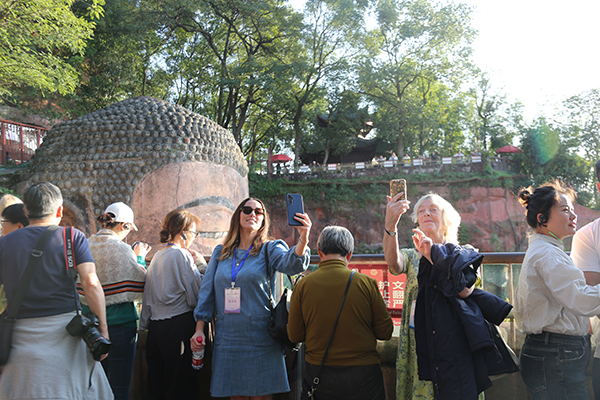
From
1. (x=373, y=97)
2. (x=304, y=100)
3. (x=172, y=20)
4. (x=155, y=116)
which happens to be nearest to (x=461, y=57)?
(x=373, y=97)

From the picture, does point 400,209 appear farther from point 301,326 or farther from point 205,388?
point 205,388

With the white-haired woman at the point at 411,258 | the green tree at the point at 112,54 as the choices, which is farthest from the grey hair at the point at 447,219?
the green tree at the point at 112,54

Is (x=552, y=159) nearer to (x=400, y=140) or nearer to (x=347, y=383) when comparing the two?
(x=400, y=140)

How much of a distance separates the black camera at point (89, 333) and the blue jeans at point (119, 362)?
68cm

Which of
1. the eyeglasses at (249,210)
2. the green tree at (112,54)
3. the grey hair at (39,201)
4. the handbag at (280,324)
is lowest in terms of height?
the handbag at (280,324)

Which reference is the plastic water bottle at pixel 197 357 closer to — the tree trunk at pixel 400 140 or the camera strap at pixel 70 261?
the camera strap at pixel 70 261

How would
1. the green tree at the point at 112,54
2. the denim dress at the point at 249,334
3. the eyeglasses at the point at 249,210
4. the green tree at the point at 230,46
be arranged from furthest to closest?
the green tree at the point at 230,46
the green tree at the point at 112,54
the eyeglasses at the point at 249,210
the denim dress at the point at 249,334

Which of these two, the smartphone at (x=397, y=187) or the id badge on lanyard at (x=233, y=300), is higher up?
the smartphone at (x=397, y=187)

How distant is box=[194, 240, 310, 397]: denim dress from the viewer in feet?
8.95

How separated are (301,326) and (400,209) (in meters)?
0.93

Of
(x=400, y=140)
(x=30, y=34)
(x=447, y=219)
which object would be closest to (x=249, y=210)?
(x=447, y=219)

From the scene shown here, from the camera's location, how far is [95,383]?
8.15 ft

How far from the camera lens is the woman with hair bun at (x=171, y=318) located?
3.06 m

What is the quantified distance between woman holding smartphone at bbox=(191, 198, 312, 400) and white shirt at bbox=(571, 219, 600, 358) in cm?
164
